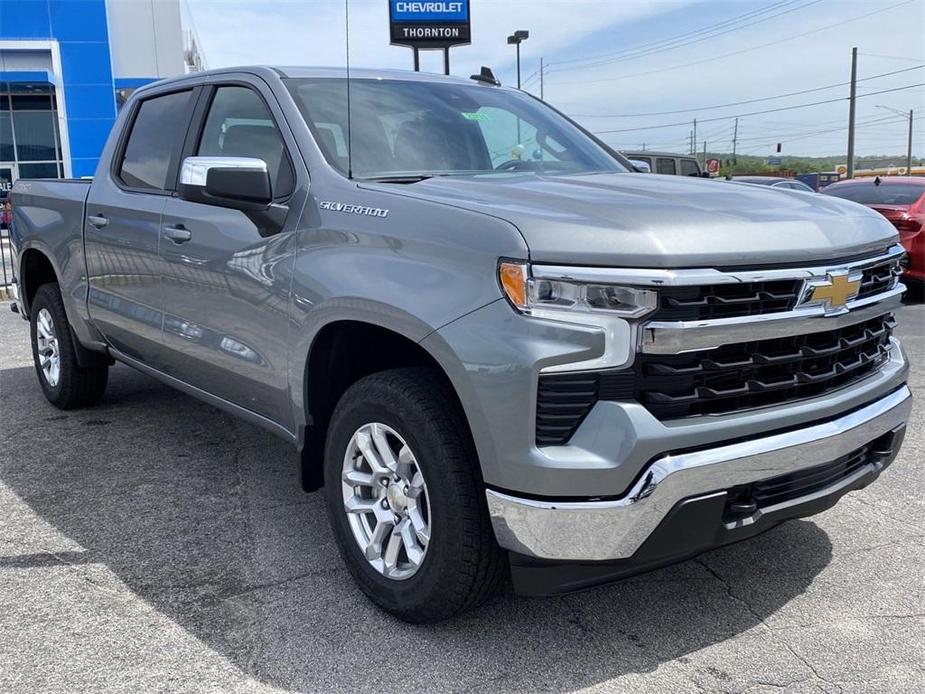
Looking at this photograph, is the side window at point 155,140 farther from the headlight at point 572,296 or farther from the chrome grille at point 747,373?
the chrome grille at point 747,373

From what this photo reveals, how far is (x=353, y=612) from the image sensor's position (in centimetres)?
309

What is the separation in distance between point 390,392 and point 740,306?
1.10m

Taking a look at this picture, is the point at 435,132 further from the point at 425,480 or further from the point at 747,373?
the point at 747,373

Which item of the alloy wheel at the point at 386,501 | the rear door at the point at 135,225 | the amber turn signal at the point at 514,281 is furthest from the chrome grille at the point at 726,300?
the rear door at the point at 135,225

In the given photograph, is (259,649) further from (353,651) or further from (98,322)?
(98,322)

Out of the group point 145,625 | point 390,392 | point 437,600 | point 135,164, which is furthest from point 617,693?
point 135,164

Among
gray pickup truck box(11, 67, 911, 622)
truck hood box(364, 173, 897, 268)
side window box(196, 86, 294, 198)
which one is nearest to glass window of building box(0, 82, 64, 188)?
side window box(196, 86, 294, 198)

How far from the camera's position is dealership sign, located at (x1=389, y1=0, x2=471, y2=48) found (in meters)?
22.0

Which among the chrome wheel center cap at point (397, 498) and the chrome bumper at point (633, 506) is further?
the chrome wheel center cap at point (397, 498)

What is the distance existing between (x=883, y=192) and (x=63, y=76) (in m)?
29.6

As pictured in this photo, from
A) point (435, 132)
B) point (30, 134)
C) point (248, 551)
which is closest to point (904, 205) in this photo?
point (435, 132)

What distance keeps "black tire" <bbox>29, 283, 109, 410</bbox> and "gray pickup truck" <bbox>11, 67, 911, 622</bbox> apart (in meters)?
1.85

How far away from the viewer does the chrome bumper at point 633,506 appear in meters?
2.40

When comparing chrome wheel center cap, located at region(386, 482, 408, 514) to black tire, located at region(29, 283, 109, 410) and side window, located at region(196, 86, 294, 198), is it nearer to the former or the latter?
side window, located at region(196, 86, 294, 198)
